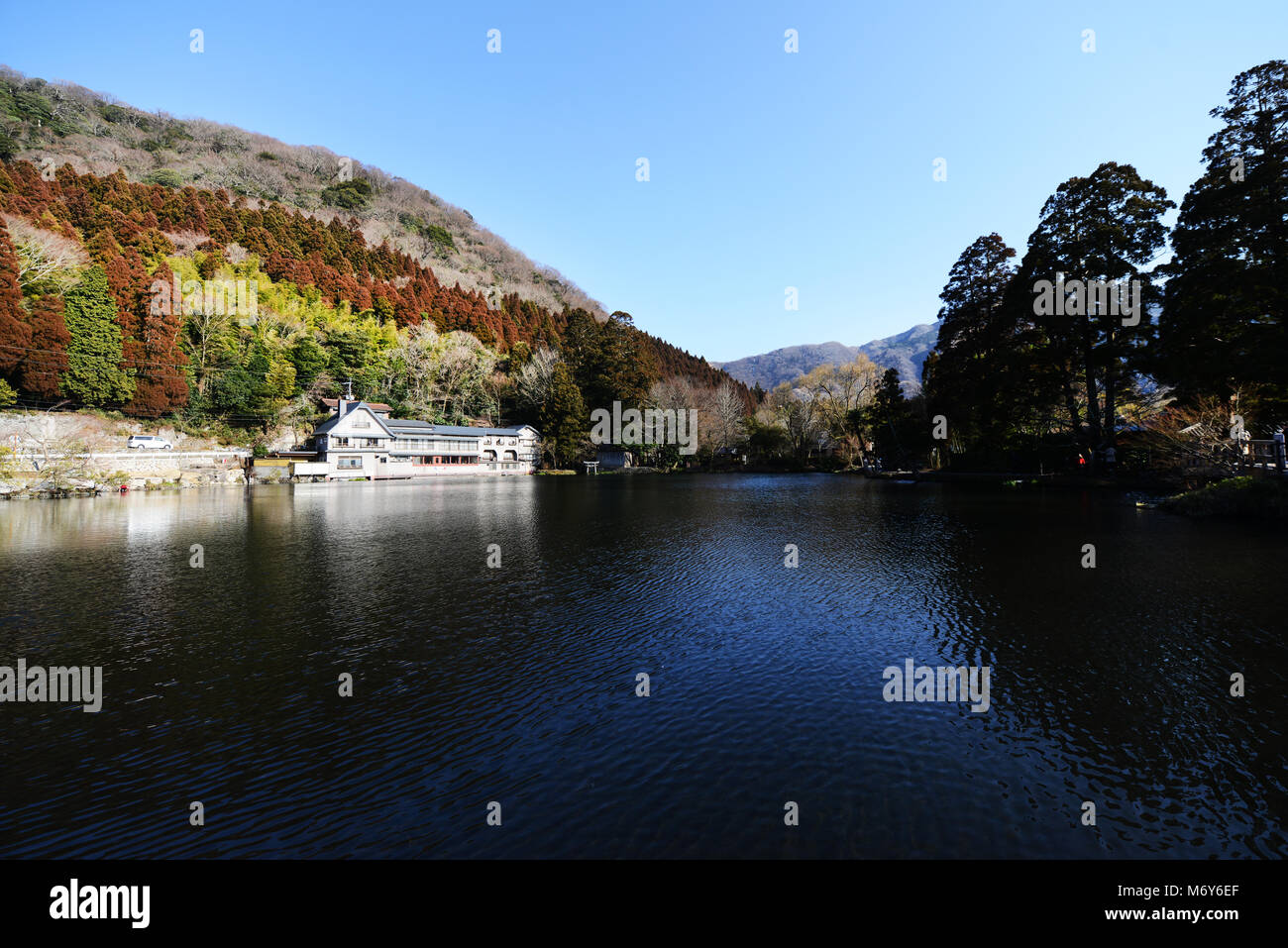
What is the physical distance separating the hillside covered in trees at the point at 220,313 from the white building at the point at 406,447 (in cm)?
519

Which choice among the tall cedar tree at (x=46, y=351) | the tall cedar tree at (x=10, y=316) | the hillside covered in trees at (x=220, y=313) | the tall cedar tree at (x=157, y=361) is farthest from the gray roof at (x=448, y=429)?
the tall cedar tree at (x=10, y=316)

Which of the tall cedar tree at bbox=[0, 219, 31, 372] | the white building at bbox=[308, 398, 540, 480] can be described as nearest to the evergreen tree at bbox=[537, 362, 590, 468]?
the white building at bbox=[308, 398, 540, 480]

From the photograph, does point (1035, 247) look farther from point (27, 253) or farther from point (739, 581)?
point (27, 253)

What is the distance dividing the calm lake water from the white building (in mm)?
37815

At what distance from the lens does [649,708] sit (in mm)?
6297

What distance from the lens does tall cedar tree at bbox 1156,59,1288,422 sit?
70.5ft

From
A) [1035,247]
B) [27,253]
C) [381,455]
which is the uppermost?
[27,253]

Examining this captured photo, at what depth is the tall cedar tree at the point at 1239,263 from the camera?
70.5 feet

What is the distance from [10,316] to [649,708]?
51.7 metres

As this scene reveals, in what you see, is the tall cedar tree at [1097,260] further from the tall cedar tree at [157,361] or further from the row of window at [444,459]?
the tall cedar tree at [157,361]

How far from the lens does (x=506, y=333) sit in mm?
79750

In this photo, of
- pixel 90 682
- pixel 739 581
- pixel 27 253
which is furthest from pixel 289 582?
pixel 27 253

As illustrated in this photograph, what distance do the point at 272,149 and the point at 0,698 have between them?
15521 centimetres

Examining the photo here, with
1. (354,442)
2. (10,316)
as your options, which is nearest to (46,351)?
(10,316)
